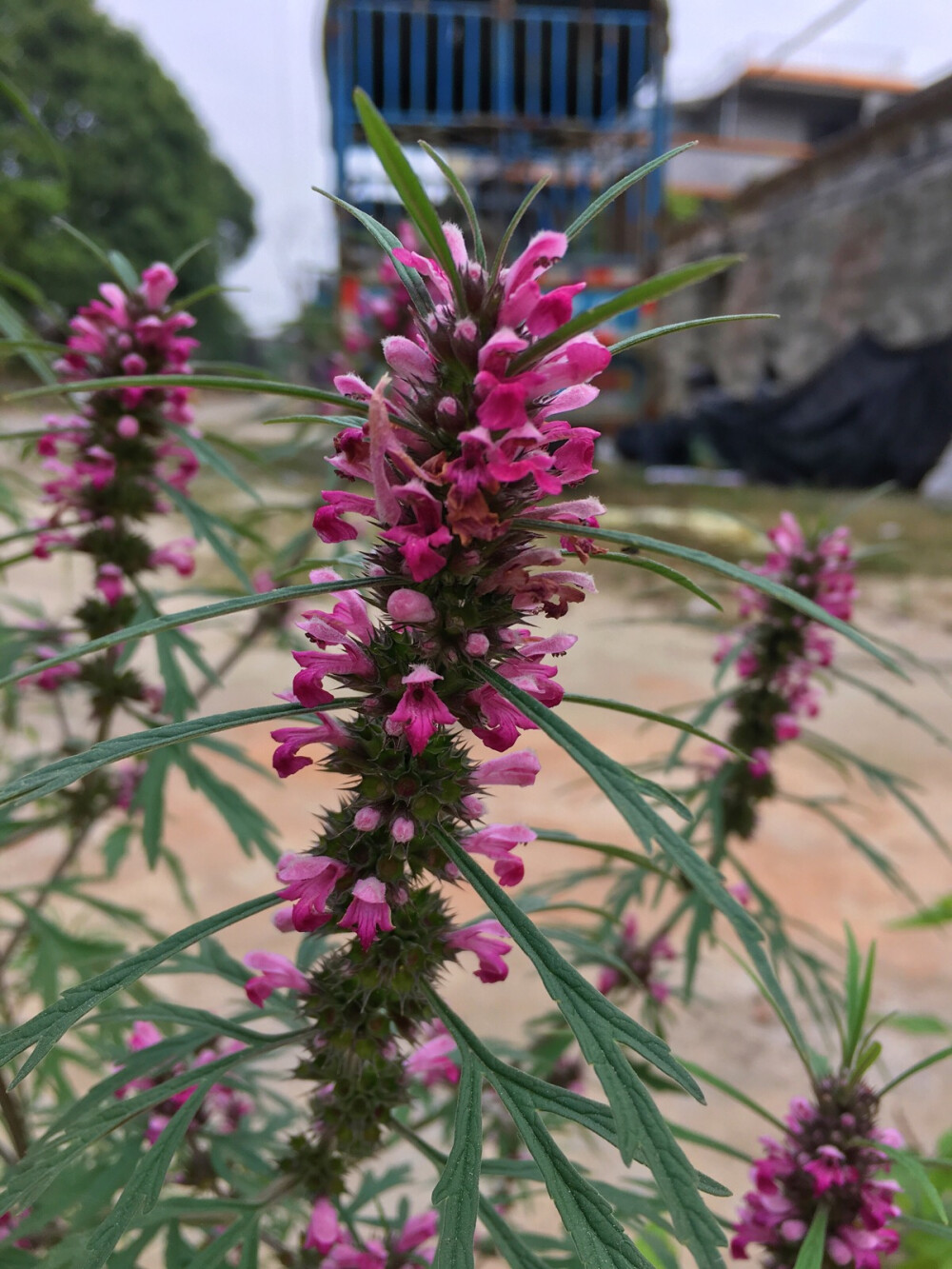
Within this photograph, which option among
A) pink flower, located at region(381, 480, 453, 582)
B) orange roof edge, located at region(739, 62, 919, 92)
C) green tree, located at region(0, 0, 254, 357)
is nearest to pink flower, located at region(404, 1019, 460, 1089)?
pink flower, located at region(381, 480, 453, 582)

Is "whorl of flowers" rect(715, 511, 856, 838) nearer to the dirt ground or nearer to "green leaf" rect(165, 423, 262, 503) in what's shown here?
the dirt ground

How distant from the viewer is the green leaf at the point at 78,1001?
1.21 ft

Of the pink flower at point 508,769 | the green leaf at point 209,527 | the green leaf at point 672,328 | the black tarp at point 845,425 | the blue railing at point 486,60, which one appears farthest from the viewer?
the black tarp at point 845,425

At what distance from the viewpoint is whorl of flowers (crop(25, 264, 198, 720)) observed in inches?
35.7

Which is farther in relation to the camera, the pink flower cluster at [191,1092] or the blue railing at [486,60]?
the blue railing at [486,60]

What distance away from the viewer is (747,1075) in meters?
1.66

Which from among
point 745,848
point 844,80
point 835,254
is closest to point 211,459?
point 745,848

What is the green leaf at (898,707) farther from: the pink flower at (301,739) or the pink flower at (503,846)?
the pink flower at (301,739)

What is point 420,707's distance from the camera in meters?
0.43

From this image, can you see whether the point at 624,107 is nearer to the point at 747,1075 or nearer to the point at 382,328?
the point at 382,328

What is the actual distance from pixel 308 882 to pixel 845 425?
308 inches

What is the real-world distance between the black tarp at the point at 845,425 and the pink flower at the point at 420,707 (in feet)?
24.6

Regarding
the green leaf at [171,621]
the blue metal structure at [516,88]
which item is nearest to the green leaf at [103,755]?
the green leaf at [171,621]

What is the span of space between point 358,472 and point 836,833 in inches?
94.2
